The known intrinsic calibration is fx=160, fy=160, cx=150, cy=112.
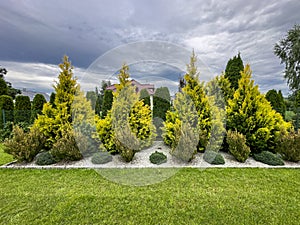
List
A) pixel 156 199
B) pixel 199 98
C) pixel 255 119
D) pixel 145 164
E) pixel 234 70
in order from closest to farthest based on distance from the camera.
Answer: pixel 156 199, pixel 145 164, pixel 255 119, pixel 199 98, pixel 234 70

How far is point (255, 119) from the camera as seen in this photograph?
4.83 meters

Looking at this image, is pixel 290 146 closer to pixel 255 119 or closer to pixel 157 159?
pixel 255 119

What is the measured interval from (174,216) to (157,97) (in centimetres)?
552

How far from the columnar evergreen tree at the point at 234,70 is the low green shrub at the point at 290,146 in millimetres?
2550

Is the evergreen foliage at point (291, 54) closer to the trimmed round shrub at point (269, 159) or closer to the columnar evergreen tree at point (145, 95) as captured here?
the trimmed round shrub at point (269, 159)

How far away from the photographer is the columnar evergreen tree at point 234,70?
249 inches

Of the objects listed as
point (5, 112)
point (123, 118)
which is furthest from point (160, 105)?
point (5, 112)

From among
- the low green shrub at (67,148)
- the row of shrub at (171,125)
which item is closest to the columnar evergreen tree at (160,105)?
the row of shrub at (171,125)

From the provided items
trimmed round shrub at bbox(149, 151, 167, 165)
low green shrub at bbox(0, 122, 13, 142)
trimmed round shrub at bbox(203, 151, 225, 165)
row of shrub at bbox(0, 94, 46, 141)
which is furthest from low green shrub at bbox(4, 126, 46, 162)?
low green shrub at bbox(0, 122, 13, 142)

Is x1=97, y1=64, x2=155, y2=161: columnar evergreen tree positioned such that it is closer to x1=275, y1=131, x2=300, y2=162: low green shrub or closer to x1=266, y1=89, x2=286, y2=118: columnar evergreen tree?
x1=275, y1=131, x2=300, y2=162: low green shrub

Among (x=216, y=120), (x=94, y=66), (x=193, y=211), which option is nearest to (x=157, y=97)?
(x=216, y=120)

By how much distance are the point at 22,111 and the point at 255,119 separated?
1072cm

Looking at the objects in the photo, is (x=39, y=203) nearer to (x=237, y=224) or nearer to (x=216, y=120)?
(x=237, y=224)

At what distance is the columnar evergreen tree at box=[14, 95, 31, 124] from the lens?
8586 millimetres
